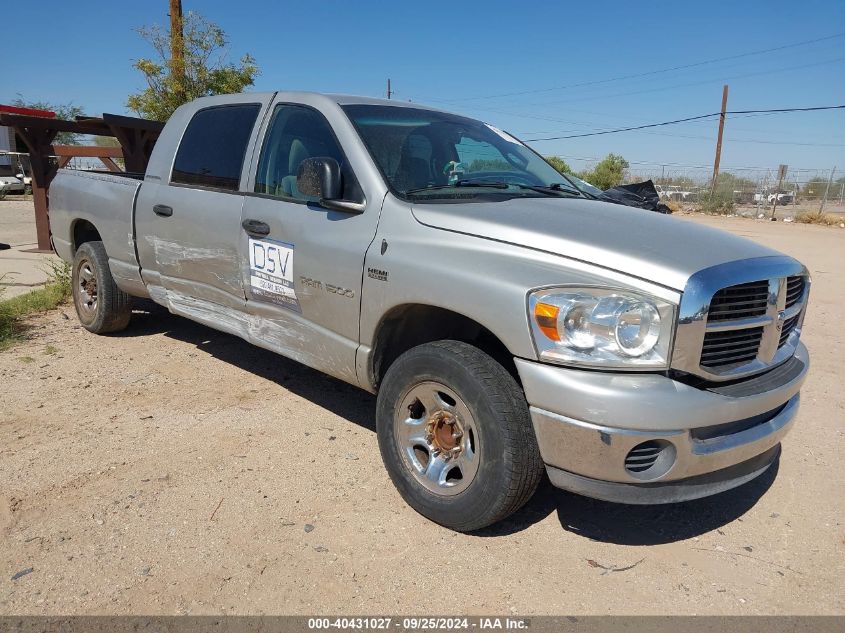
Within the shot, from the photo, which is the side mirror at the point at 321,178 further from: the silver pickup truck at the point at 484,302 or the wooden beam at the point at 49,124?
the wooden beam at the point at 49,124

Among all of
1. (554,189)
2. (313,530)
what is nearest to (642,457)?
(313,530)

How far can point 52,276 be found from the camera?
7977 millimetres

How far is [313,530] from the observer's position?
9.68ft

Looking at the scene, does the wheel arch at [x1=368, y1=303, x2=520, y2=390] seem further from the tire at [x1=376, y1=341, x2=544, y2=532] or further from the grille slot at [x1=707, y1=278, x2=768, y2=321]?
the grille slot at [x1=707, y1=278, x2=768, y2=321]

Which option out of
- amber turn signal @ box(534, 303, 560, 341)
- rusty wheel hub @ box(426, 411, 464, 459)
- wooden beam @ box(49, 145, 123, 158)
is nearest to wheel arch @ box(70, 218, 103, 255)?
rusty wheel hub @ box(426, 411, 464, 459)

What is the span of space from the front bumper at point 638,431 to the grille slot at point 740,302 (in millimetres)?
290

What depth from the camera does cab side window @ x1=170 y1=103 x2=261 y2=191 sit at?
4.11 metres

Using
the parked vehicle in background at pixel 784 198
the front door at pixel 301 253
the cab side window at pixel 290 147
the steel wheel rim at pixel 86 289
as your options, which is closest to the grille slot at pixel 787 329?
the front door at pixel 301 253

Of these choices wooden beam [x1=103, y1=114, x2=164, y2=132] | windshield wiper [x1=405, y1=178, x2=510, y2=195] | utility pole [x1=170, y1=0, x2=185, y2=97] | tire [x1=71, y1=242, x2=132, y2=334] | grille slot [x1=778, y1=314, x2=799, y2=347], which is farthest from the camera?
utility pole [x1=170, y1=0, x2=185, y2=97]

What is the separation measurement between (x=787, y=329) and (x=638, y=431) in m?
1.19

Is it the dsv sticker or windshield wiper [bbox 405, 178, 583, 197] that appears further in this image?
the dsv sticker

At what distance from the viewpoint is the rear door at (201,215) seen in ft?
13.3

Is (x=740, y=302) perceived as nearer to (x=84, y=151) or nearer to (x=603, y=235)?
(x=603, y=235)

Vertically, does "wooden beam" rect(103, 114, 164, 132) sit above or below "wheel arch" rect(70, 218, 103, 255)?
above
